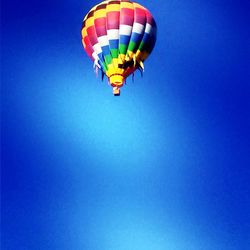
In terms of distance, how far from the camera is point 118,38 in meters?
26.4

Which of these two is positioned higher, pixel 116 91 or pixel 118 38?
pixel 118 38

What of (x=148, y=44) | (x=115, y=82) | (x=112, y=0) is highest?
(x=112, y=0)

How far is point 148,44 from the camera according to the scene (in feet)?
89.0

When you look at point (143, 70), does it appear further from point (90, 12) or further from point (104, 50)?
point (90, 12)

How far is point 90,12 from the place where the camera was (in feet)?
90.9

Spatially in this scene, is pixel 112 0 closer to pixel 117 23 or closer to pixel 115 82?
pixel 117 23

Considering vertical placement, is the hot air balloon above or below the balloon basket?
above

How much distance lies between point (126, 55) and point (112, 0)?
3.04 m

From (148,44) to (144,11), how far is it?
1676 millimetres

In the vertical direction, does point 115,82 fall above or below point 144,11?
below

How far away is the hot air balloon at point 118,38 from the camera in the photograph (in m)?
26.4

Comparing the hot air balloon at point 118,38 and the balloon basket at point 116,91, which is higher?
the hot air balloon at point 118,38

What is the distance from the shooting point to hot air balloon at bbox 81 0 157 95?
26.4m

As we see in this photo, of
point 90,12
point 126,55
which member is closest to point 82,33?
point 90,12
